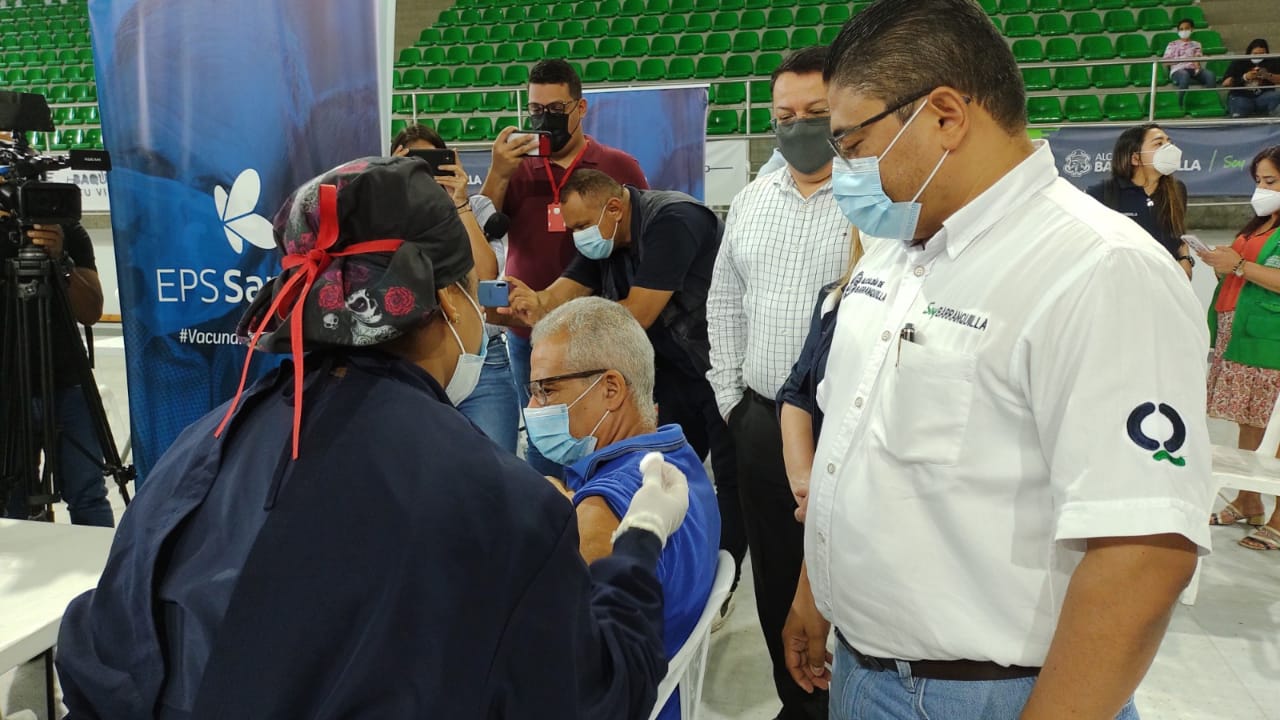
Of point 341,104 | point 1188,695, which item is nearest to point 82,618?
point 341,104

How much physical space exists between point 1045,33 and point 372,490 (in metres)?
11.3

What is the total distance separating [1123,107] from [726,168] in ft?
14.0

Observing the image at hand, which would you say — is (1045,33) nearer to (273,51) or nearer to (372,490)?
(273,51)

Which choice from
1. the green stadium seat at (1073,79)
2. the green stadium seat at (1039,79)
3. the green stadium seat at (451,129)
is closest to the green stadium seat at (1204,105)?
the green stadium seat at (1073,79)

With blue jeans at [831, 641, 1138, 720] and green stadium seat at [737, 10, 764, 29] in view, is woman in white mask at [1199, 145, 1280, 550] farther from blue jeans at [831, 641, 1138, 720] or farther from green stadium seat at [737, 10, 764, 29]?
green stadium seat at [737, 10, 764, 29]

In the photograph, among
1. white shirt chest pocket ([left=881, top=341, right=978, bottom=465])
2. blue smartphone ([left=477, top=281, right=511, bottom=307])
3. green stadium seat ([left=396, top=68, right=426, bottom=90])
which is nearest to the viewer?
white shirt chest pocket ([left=881, top=341, right=978, bottom=465])

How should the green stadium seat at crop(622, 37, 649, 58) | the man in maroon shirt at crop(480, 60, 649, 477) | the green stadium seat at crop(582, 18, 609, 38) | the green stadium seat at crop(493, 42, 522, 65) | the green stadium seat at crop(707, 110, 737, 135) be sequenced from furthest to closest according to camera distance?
the green stadium seat at crop(582, 18, 609, 38), the green stadium seat at crop(493, 42, 522, 65), the green stadium seat at crop(622, 37, 649, 58), the green stadium seat at crop(707, 110, 737, 135), the man in maroon shirt at crop(480, 60, 649, 477)

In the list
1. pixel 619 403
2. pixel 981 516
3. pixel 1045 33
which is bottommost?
pixel 619 403

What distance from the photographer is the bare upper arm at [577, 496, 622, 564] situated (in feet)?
4.42

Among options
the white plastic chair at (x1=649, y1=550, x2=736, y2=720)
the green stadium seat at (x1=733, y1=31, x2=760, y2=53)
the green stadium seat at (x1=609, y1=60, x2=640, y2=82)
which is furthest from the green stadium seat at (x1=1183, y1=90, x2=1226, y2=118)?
the white plastic chair at (x1=649, y1=550, x2=736, y2=720)

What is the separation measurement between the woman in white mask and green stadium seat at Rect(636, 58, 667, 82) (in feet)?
25.0

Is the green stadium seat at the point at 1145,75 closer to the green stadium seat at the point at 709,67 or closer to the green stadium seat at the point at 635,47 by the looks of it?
the green stadium seat at the point at 709,67

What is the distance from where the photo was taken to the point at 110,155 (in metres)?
2.25

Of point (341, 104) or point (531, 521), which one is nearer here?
point (531, 521)
